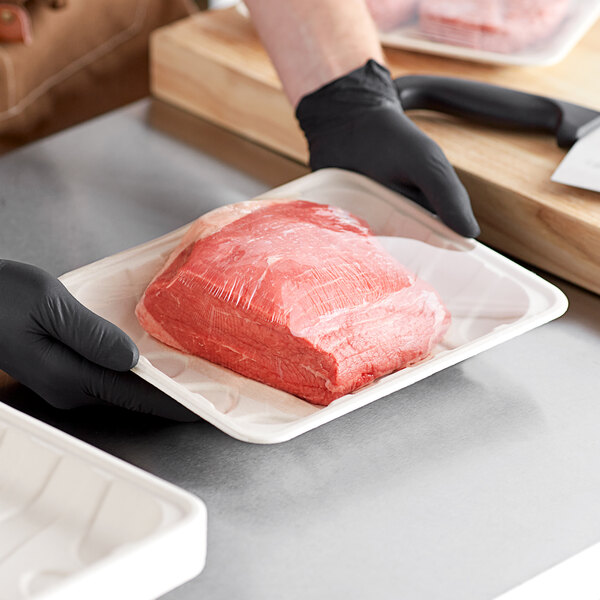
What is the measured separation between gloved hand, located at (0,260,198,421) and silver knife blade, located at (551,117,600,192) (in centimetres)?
54

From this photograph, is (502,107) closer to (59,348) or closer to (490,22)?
(490,22)

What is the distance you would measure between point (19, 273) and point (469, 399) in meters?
0.42

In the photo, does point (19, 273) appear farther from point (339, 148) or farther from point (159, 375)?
point (339, 148)

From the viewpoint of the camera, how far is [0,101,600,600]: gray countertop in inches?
26.9

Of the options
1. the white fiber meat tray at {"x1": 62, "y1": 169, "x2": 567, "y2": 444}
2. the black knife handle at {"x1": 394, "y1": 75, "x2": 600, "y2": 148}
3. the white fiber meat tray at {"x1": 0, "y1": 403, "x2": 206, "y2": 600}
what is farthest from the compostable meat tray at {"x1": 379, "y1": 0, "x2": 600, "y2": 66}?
the white fiber meat tray at {"x1": 0, "y1": 403, "x2": 206, "y2": 600}

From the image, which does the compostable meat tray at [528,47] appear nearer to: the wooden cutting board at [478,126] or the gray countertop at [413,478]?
the wooden cutting board at [478,126]

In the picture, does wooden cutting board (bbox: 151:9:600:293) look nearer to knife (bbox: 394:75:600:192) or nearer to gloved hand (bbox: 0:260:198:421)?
knife (bbox: 394:75:600:192)

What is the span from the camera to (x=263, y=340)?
2.67ft

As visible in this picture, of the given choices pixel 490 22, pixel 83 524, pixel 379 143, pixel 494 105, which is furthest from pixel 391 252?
pixel 490 22

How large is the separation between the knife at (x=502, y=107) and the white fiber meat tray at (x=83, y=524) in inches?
28.0

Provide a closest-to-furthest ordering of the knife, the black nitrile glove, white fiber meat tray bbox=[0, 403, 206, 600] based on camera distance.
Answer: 1. white fiber meat tray bbox=[0, 403, 206, 600]
2. the black nitrile glove
3. the knife

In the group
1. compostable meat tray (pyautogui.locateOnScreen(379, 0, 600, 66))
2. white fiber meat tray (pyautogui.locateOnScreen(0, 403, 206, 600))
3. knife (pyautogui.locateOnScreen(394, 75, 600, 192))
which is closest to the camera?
white fiber meat tray (pyautogui.locateOnScreen(0, 403, 206, 600))

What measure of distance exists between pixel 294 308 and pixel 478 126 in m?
0.54

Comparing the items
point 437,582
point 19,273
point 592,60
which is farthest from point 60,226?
point 592,60
